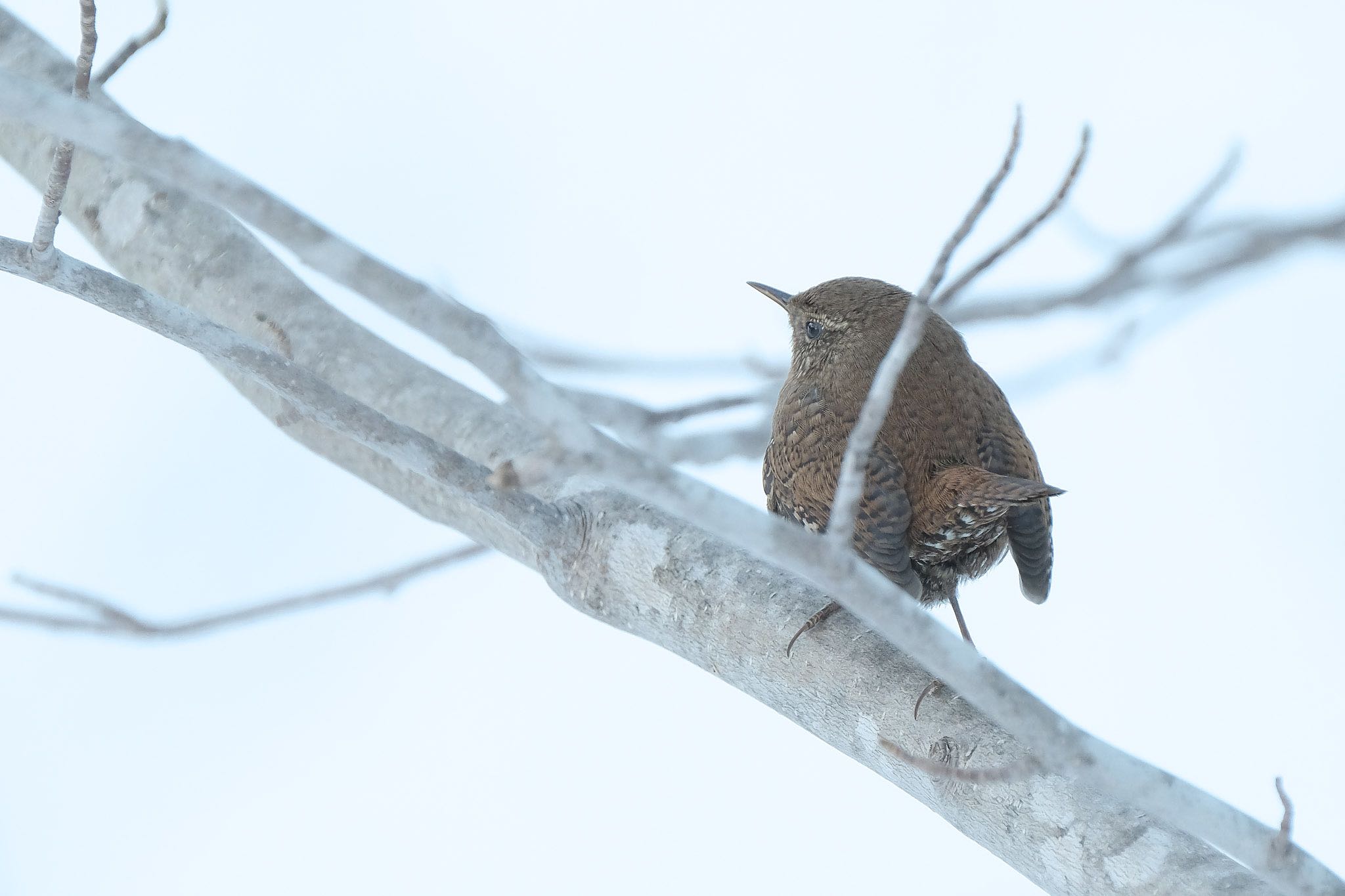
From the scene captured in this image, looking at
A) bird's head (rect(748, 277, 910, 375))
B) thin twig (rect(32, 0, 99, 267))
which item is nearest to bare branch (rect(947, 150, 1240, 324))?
bird's head (rect(748, 277, 910, 375))

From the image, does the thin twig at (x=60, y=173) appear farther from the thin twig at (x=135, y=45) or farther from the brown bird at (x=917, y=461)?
the brown bird at (x=917, y=461)

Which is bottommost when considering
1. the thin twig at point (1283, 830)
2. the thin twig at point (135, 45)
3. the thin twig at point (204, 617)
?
the thin twig at point (1283, 830)

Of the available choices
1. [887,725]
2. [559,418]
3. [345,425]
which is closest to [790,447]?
[887,725]

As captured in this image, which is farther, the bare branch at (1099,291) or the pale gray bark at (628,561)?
the bare branch at (1099,291)

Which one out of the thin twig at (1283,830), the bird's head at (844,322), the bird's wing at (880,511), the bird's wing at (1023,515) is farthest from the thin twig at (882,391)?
the bird's head at (844,322)

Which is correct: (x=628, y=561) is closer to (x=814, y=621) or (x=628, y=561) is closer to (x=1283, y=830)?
(x=814, y=621)

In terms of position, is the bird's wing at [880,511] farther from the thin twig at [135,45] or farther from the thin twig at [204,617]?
the thin twig at [135,45]

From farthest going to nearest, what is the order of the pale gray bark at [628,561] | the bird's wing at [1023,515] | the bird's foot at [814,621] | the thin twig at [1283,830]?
the bird's wing at [1023,515], the bird's foot at [814,621], the pale gray bark at [628,561], the thin twig at [1283,830]

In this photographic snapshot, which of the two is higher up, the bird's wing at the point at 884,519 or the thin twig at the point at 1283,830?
the bird's wing at the point at 884,519

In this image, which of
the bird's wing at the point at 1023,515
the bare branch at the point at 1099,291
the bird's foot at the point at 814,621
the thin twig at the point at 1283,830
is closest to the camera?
the thin twig at the point at 1283,830

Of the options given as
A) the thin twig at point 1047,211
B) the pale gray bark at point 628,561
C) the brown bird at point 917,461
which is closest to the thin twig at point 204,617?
the pale gray bark at point 628,561
